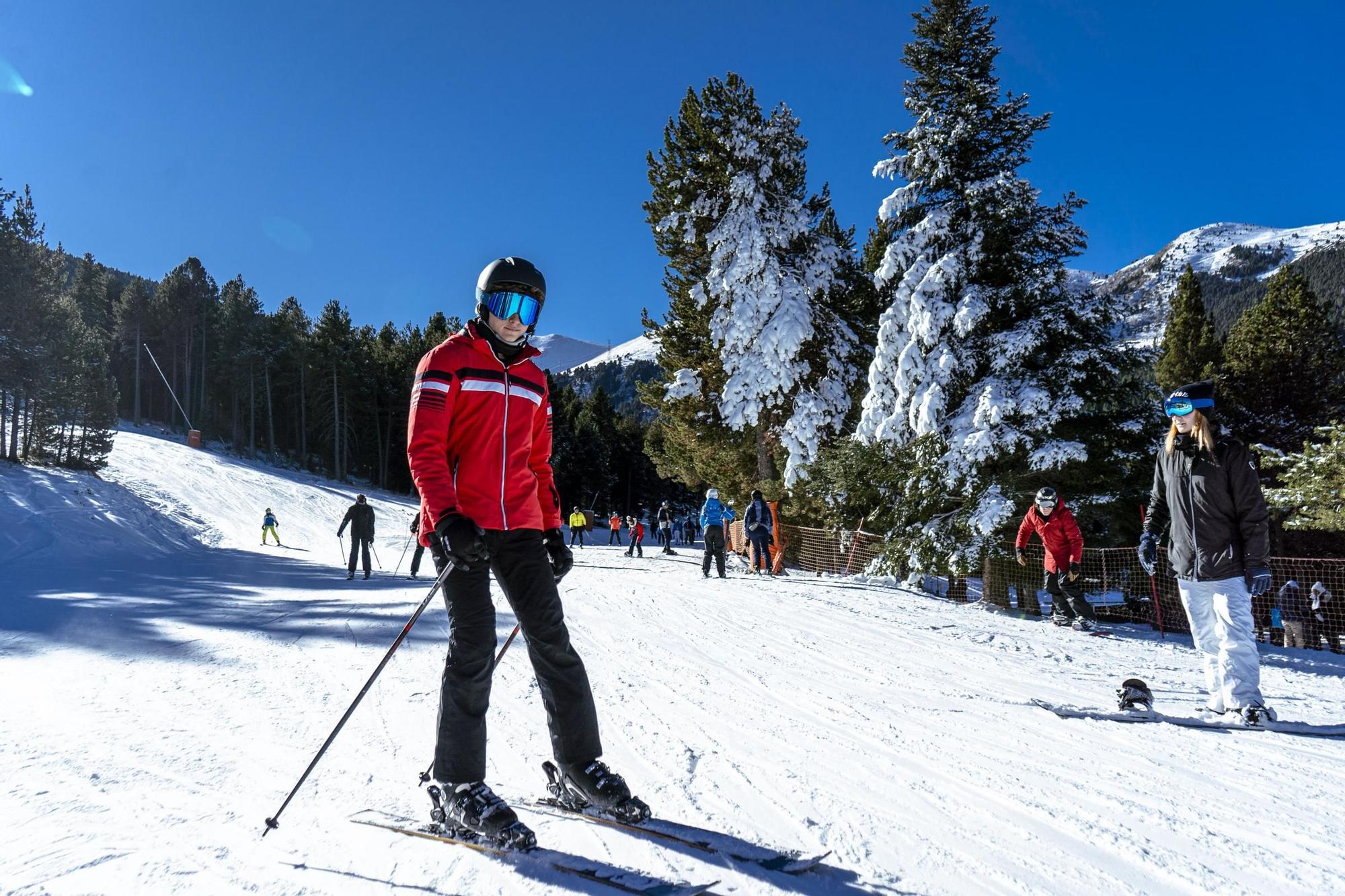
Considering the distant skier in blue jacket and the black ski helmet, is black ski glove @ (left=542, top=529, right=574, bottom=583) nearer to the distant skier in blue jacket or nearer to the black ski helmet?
the black ski helmet

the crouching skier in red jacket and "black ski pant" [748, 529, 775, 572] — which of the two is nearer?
the crouching skier in red jacket

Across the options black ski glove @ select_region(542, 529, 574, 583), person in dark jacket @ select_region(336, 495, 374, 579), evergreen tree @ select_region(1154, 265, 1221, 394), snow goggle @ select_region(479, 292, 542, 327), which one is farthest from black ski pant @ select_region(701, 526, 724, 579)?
evergreen tree @ select_region(1154, 265, 1221, 394)

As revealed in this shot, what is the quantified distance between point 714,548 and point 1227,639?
438 inches

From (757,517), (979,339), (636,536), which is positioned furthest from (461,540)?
(636,536)

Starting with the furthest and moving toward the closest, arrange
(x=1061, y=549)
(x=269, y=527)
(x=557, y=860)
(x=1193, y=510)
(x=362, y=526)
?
(x=269, y=527)
(x=362, y=526)
(x=1061, y=549)
(x=1193, y=510)
(x=557, y=860)

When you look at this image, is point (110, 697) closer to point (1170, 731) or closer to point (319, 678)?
point (319, 678)

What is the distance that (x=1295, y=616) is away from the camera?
12.6 meters

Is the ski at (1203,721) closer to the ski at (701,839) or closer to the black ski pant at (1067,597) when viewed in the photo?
the ski at (701,839)

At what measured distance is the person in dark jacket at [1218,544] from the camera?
14.7 ft

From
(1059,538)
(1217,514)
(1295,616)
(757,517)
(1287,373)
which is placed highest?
(1287,373)

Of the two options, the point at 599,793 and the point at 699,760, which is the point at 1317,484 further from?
the point at 599,793

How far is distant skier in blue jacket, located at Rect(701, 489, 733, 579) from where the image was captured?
1525cm

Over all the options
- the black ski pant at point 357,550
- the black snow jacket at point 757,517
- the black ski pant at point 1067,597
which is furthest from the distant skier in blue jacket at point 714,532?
the black ski pant at point 357,550

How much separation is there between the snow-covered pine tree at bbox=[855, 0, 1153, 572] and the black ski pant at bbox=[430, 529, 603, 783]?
975cm
